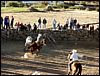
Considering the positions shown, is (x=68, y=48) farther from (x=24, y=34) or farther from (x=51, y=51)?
(x=24, y=34)

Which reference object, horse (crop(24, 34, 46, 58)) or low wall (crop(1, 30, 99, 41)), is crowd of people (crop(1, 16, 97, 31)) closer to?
low wall (crop(1, 30, 99, 41))

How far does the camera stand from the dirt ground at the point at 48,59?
18.2m

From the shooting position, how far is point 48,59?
2108 centimetres

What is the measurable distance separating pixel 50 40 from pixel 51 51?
238 centimetres

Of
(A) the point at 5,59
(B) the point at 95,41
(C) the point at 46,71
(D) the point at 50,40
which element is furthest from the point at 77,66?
(B) the point at 95,41

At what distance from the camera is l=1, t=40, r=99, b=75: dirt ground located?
716 inches

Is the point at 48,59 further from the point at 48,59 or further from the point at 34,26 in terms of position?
the point at 34,26

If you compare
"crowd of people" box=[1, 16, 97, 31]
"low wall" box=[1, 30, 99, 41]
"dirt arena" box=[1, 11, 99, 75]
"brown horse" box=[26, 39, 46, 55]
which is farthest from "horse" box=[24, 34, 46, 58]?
"crowd of people" box=[1, 16, 97, 31]

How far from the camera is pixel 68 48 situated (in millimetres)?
24609

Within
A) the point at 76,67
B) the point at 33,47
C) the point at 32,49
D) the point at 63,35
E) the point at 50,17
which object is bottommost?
the point at 50,17

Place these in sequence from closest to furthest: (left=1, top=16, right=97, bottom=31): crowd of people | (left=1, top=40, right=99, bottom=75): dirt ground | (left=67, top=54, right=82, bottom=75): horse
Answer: (left=67, top=54, right=82, bottom=75): horse, (left=1, top=40, right=99, bottom=75): dirt ground, (left=1, top=16, right=97, bottom=31): crowd of people

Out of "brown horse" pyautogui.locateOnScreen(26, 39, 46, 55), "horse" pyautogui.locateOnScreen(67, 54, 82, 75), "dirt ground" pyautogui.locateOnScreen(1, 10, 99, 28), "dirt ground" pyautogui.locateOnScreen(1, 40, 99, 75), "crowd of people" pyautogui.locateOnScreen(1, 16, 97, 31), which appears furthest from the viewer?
"dirt ground" pyautogui.locateOnScreen(1, 10, 99, 28)

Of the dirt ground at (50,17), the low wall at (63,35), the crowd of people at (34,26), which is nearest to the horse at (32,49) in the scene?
the low wall at (63,35)

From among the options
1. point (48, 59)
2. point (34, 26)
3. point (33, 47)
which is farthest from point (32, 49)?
point (34, 26)
